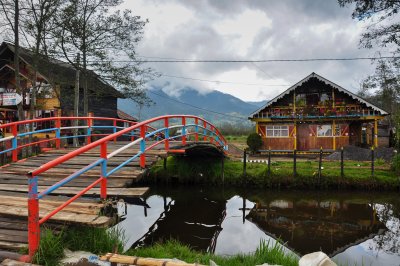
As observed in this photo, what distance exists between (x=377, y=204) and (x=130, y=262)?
43.0 ft

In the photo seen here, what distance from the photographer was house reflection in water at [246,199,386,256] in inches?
363

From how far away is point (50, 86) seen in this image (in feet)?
75.5

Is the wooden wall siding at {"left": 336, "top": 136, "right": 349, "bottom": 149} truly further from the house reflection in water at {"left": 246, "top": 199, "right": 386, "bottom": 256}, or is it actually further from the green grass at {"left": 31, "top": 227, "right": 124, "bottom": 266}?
the green grass at {"left": 31, "top": 227, "right": 124, "bottom": 266}

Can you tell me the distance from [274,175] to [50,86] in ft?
57.4

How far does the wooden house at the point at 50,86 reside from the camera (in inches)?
826

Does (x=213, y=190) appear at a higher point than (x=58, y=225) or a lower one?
lower

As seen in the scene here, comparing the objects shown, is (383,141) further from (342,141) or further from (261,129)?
(261,129)

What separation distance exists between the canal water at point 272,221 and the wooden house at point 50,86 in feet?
34.6

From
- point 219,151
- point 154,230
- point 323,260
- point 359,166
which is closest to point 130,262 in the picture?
point 323,260

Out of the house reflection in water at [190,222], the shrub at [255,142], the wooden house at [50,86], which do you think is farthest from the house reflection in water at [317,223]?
the wooden house at [50,86]

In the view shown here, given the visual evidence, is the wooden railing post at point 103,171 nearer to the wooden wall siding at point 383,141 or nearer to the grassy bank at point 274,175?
the grassy bank at point 274,175

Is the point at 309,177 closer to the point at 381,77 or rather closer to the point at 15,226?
the point at 381,77

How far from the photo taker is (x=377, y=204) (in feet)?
44.1

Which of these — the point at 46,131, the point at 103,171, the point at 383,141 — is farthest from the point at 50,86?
the point at 383,141
